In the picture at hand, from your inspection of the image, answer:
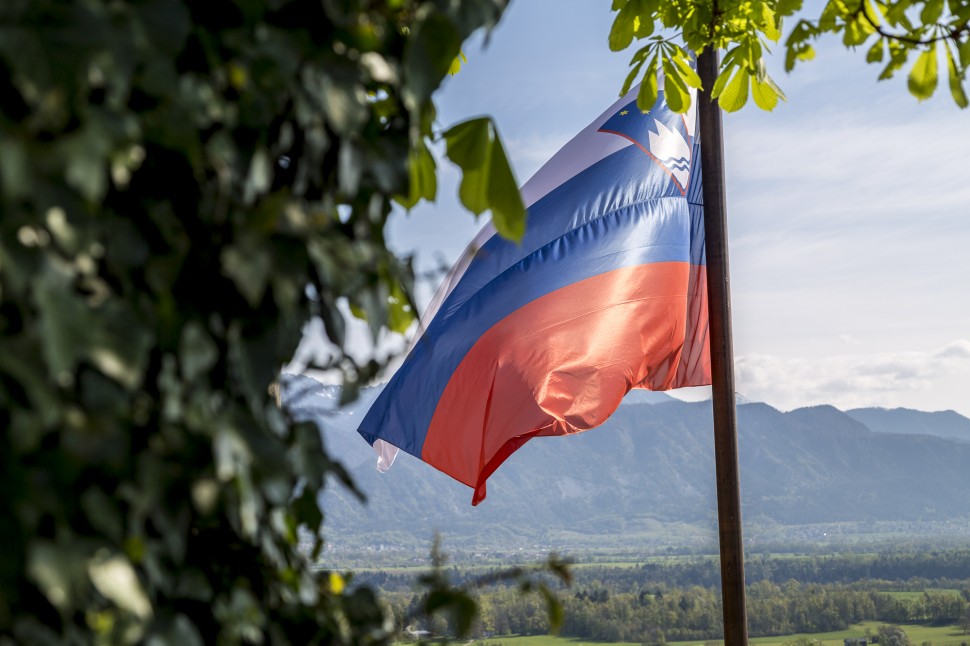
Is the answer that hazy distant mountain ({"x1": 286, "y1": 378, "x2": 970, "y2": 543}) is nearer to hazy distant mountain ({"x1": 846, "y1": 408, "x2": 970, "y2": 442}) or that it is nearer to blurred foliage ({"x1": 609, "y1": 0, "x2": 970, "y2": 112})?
hazy distant mountain ({"x1": 846, "y1": 408, "x2": 970, "y2": 442})

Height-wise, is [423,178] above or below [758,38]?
below

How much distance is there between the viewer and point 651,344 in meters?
5.35

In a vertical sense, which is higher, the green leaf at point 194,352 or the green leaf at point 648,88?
the green leaf at point 648,88

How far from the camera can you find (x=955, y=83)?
204 cm

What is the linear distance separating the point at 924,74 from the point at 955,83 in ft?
0.26

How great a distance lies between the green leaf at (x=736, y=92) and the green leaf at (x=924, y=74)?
0.81 metres

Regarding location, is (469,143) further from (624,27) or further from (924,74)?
(624,27)

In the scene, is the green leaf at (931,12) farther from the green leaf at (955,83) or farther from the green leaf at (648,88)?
the green leaf at (648,88)

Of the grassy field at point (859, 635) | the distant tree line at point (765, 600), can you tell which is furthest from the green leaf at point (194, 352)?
the grassy field at point (859, 635)

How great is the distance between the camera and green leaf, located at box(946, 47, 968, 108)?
2.04 m

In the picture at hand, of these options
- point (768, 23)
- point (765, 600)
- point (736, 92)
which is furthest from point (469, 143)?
point (765, 600)

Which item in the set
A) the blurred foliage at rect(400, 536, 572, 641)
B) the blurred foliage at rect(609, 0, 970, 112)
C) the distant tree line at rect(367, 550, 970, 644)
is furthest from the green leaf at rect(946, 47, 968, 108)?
the distant tree line at rect(367, 550, 970, 644)

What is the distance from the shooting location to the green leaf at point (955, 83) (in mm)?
2037

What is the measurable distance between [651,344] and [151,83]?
4.80m
